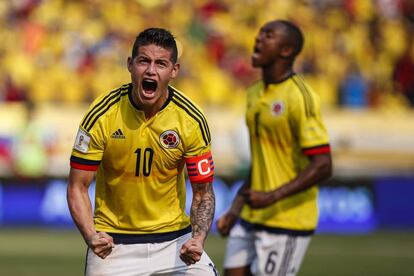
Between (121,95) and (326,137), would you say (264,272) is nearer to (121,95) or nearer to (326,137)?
(326,137)

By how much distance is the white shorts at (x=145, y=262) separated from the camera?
17.7 ft

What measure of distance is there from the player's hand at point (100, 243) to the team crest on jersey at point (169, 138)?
60 cm

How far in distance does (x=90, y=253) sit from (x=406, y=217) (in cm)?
1258

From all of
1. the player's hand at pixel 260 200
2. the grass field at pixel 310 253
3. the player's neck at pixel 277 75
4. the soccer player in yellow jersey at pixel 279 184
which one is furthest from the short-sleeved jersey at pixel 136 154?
the grass field at pixel 310 253

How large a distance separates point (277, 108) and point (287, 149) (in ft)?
0.97

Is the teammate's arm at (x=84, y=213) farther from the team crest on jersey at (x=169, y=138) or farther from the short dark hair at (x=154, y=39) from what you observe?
the short dark hair at (x=154, y=39)

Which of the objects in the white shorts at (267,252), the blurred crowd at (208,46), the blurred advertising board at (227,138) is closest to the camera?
the white shorts at (267,252)

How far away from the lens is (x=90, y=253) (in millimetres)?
5445

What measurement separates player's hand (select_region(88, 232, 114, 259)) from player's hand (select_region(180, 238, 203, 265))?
14.6 inches

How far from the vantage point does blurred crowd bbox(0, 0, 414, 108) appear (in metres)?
20.5

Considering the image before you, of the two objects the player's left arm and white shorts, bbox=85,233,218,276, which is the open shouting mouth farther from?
white shorts, bbox=85,233,218,276

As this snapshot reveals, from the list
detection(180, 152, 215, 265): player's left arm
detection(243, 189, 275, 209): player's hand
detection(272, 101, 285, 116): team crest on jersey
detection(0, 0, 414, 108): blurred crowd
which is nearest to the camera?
detection(180, 152, 215, 265): player's left arm

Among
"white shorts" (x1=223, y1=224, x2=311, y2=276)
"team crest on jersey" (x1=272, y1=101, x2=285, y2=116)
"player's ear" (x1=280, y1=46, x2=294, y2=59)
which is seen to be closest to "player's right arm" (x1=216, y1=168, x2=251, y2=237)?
"white shorts" (x1=223, y1=224, x2=311, y2=276)

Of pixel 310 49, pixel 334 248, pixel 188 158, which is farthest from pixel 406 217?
pixel 188 158
